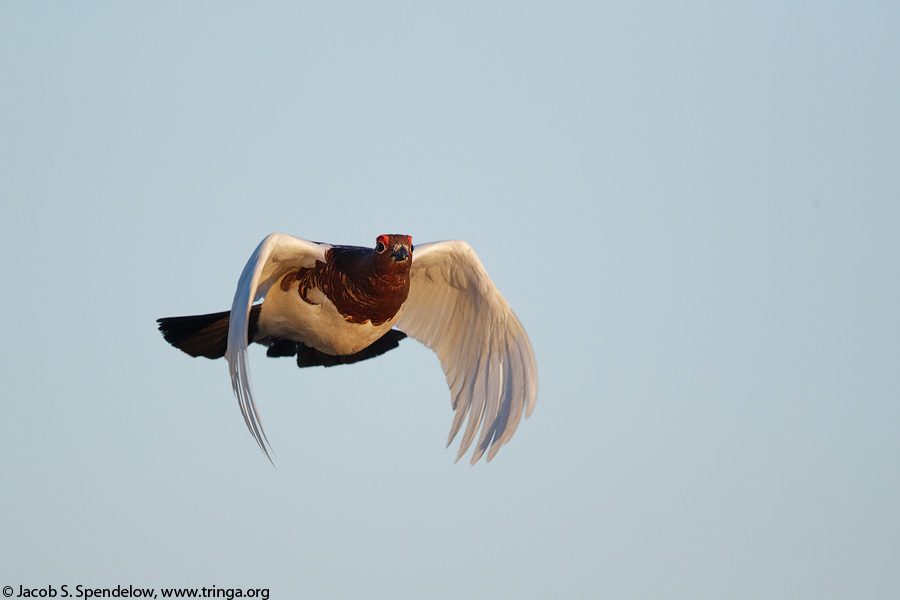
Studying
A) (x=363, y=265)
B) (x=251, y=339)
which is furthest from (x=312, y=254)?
(x=251, y=339)

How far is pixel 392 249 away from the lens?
1009 centimetres

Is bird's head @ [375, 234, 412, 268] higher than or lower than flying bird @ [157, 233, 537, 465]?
higher

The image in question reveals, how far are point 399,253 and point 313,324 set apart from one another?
1.36m

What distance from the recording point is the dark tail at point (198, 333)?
34.7 feet

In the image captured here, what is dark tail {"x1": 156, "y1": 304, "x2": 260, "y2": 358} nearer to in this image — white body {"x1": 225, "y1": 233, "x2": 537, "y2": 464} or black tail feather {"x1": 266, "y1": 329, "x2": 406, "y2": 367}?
white body {"x1": 225, "y1": 233, "x2": 537, "y2": 464}

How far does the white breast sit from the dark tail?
1.66 ft

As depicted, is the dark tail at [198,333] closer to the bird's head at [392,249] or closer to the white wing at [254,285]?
the white wing at [254,285]

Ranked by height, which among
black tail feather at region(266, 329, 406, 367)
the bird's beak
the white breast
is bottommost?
black tail feather at region(266, 329, 406, 367)

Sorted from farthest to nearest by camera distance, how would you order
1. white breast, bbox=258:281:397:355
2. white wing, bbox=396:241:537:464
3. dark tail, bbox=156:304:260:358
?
1. white wing, bbox=396:241:537:464
2. white breast, bbox=258:281:397:355
3. dark tail, bbox=156:304:260:358

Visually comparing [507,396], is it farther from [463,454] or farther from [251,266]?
[251,266]

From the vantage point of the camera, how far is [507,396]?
456 inches

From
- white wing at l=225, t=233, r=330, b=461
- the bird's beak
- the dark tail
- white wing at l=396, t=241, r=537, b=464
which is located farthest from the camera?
white wing at l=396, t=241, r=537, b=464

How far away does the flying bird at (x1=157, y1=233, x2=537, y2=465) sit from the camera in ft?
33.7

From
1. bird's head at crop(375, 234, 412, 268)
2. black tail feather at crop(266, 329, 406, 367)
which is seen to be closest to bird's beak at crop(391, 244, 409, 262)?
bird's head at crop(375, 234, 412, 268)
